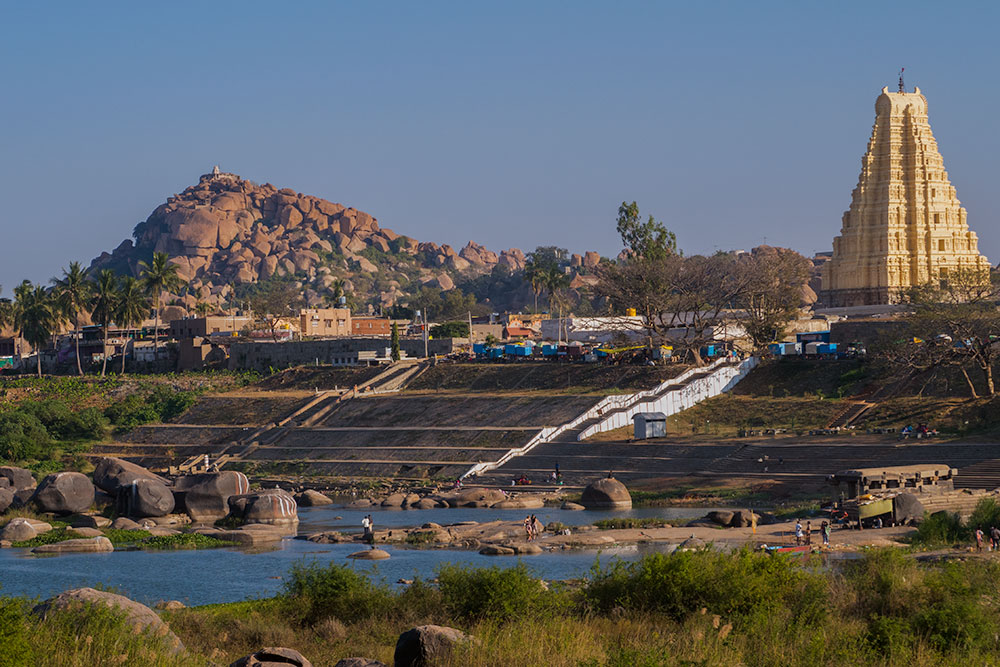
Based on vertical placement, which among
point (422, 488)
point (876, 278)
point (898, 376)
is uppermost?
point (876, 278)

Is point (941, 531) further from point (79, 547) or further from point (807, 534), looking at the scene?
point (79, 547)

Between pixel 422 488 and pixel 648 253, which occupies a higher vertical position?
pixel 648 253

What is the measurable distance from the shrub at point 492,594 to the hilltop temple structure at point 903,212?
7717cm

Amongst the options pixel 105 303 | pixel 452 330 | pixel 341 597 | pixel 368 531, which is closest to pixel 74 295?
pixel 105 303

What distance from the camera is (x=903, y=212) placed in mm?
100375

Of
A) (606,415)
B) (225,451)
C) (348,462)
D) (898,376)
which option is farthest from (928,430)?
(225,451)

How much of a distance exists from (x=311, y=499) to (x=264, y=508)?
943 cm

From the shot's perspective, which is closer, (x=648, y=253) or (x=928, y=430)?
(x=928, y=430)

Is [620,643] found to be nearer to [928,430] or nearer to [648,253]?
[928,430]

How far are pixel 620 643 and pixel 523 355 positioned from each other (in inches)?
3043

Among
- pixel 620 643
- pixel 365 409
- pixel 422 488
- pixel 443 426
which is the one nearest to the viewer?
pixel 620 643

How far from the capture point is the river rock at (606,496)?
60.3 m

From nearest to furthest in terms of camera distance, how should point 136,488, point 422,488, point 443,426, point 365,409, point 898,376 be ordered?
point 136,488, point 422,488, point 898,376, point 443,426, point 365,409

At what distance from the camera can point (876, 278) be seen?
100812 mm
